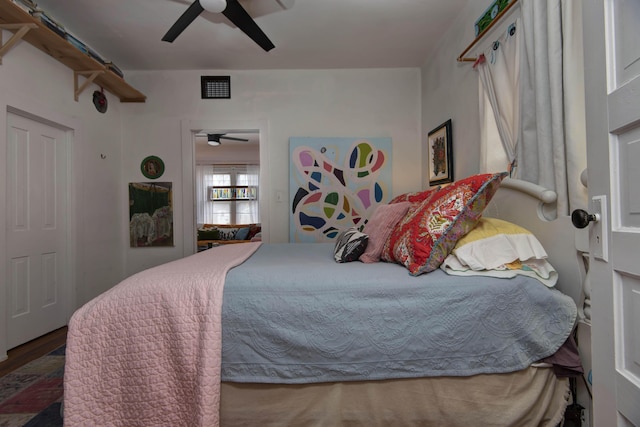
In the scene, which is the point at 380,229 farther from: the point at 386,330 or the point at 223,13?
the point at 223,13

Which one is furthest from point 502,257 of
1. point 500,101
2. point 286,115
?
point 286,115

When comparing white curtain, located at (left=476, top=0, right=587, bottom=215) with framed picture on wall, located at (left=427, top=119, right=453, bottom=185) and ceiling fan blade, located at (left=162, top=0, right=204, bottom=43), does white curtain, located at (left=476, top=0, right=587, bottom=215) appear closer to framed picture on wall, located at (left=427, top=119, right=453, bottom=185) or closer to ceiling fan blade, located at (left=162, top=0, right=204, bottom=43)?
framed picture on wall, located at (left=427, top=119, right=453, bottom=185)

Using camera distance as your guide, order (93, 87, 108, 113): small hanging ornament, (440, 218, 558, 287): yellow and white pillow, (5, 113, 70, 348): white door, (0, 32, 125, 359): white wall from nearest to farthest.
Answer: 1. (440, 218, 558, 287): yellow and white pillow
2. (0, 32, 125, 359): white wall
3. (5, 113, 70, 348): white door
4. (93, 87, 108, 113): small hanging ornament

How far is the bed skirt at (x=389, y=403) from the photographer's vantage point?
1.13 m

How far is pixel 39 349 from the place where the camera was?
225 cm

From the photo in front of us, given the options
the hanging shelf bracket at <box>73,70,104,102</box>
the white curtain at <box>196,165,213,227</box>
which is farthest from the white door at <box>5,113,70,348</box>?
the white curtain at <box>196,165,213,227</box>

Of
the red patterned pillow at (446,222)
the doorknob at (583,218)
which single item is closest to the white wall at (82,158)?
the red patterned pillow at (446,222)

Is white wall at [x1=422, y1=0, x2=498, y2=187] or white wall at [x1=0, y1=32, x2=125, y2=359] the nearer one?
white wall at [x1=0, y1=32, x2=125, y2=359]

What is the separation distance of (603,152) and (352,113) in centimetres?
295

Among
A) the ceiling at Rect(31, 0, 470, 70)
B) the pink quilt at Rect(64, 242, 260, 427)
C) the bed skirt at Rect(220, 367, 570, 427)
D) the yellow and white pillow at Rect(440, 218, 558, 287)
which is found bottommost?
the bed skirt at Rect(220, 367, 570, 427)

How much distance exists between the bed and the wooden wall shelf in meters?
2.15

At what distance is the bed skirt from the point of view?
1.13 metres

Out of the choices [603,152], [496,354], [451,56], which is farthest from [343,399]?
[451,56]

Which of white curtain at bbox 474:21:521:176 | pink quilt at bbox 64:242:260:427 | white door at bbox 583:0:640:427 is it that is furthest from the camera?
white curtain at bbox 474:21:521:176
